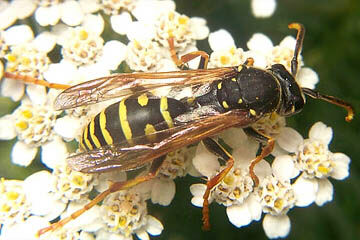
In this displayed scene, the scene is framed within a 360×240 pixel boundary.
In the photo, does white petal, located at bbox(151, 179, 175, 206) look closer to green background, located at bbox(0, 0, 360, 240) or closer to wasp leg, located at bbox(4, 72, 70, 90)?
green background, located at bbox(0, 0, 360, 240)

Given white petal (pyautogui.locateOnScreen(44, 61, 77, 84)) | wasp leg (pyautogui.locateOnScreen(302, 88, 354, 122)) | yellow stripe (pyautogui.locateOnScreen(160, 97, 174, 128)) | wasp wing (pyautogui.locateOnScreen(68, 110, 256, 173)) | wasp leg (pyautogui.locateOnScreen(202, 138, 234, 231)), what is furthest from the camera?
white petal (pyautogui.locateOnScreen(44, 61, 77, 84))

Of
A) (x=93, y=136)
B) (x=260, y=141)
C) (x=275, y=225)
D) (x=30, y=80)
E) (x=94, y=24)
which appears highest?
(x=94, y=24)

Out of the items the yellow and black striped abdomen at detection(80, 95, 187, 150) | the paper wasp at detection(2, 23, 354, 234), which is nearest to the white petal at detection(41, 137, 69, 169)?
the paper wasp at detection(2, 23, 354, 234)

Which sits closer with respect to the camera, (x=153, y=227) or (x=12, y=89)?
(x=153, y=227)

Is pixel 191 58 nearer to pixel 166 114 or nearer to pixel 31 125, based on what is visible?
pixel 166 114

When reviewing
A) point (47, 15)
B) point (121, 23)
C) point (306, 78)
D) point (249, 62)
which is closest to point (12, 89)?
point (47, 15)

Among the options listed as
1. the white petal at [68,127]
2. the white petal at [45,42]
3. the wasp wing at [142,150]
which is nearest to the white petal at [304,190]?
the wasp wing at [142,150]
